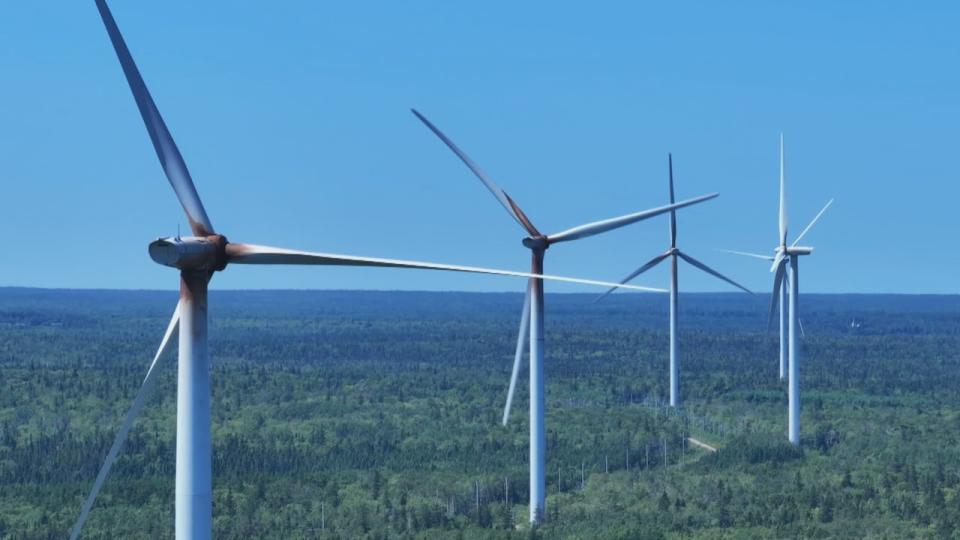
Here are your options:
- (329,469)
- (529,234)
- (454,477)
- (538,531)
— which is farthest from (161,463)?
(529,234)

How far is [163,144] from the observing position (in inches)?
1266

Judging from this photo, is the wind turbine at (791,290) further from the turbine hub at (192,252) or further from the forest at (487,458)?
the turbine hub at (192,252)

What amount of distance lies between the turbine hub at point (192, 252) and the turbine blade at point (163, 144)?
0.66 m

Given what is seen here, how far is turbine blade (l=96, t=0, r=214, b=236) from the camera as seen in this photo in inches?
1219

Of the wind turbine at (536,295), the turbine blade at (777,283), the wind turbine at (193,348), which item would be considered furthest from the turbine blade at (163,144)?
the turbine blade at (777,283)

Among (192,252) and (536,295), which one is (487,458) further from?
(192,252)

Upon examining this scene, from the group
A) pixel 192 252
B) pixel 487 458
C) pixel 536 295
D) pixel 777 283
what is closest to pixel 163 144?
pixel 192 252

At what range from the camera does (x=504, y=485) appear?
272ft

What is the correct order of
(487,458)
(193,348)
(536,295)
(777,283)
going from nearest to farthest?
(193,348)
(536,295)
(777,283)
(487,458)

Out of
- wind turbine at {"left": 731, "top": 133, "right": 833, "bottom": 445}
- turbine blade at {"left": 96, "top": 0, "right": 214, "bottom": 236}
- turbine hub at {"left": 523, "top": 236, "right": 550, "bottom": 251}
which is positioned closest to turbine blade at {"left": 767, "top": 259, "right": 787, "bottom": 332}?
wind turbine at {"left": 731, "top": 133, "right": 833, "bottom": 445}

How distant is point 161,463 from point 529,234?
43.2 meters

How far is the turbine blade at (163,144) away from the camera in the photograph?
31.0 m

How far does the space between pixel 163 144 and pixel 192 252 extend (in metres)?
3.46

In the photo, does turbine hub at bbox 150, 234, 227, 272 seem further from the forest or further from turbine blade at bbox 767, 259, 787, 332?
turbine blade at bbox 767, 259, 787, 332
